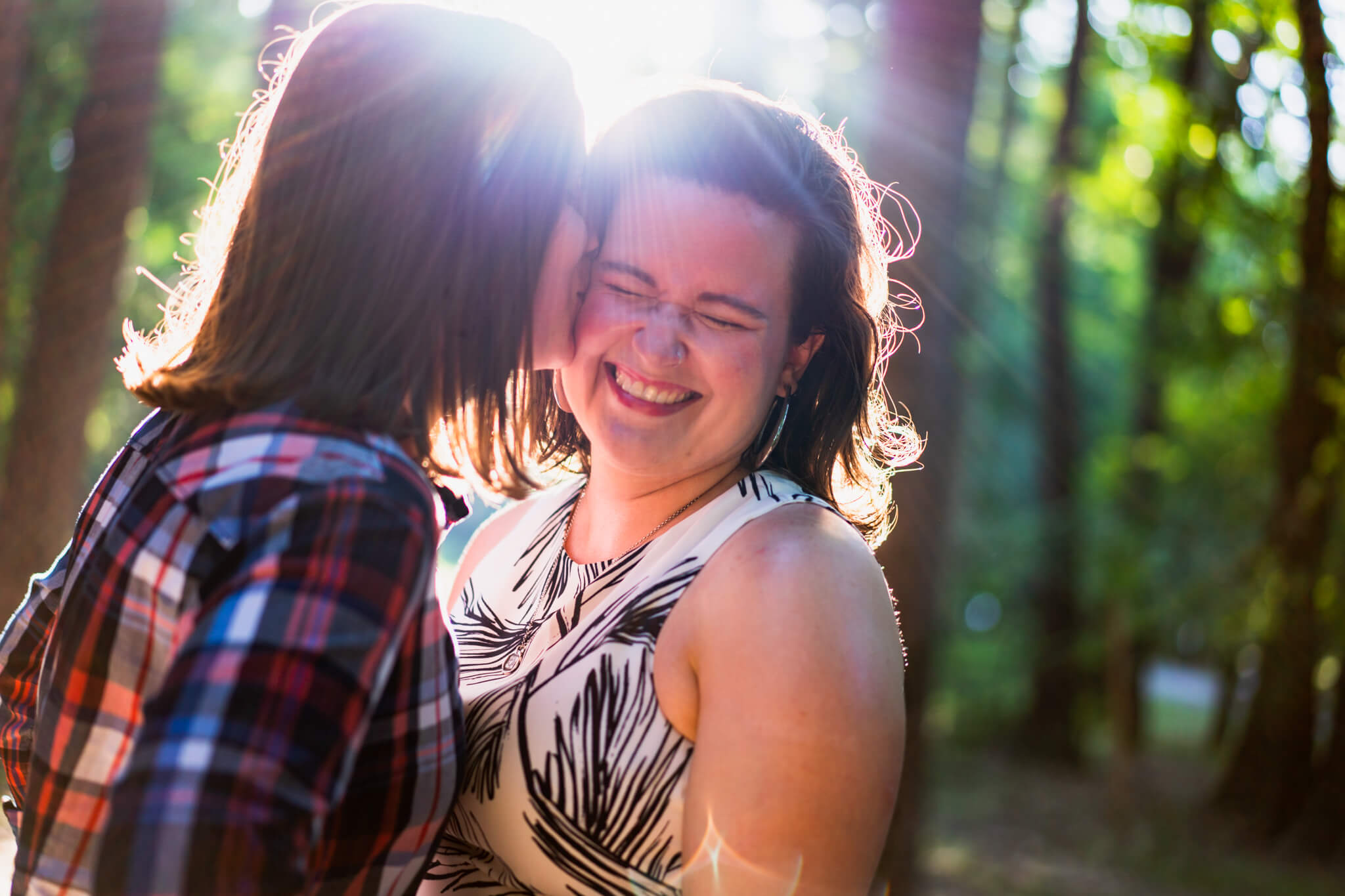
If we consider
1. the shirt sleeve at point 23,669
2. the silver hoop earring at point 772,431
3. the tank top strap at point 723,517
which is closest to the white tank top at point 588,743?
the tank top strap at point 723,517

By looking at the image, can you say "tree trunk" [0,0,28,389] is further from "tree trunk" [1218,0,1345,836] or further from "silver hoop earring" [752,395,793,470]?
"tree trunk" [1218,0,1345,836]

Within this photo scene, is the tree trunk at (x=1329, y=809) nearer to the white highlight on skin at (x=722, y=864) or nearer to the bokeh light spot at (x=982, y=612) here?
the bokeh light spot at (x=982, y=612)

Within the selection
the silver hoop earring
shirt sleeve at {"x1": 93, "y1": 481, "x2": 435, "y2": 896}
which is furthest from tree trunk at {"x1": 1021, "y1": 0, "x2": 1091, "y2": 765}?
Answer: shirt sleeve at {"x1": 93, "y1": 481, "x2": 435, "y2": 896}

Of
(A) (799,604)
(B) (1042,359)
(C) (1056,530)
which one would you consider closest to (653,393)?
(A) (799,604)

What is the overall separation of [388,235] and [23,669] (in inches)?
45.4

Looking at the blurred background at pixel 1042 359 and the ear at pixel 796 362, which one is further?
the blurred background at pixel 1042 359

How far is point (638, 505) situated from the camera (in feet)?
7.52

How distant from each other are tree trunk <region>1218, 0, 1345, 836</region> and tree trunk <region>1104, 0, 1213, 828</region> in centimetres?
114

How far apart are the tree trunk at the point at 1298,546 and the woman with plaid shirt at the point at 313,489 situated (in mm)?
7578

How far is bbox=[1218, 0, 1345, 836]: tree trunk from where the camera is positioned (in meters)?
8.76

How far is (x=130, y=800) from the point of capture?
1.15 m

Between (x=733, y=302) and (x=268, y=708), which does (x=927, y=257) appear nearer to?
(x=733, y=302)

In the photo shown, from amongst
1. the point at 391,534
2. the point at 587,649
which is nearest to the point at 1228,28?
the point at 587,649

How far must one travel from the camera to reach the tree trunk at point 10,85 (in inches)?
240
